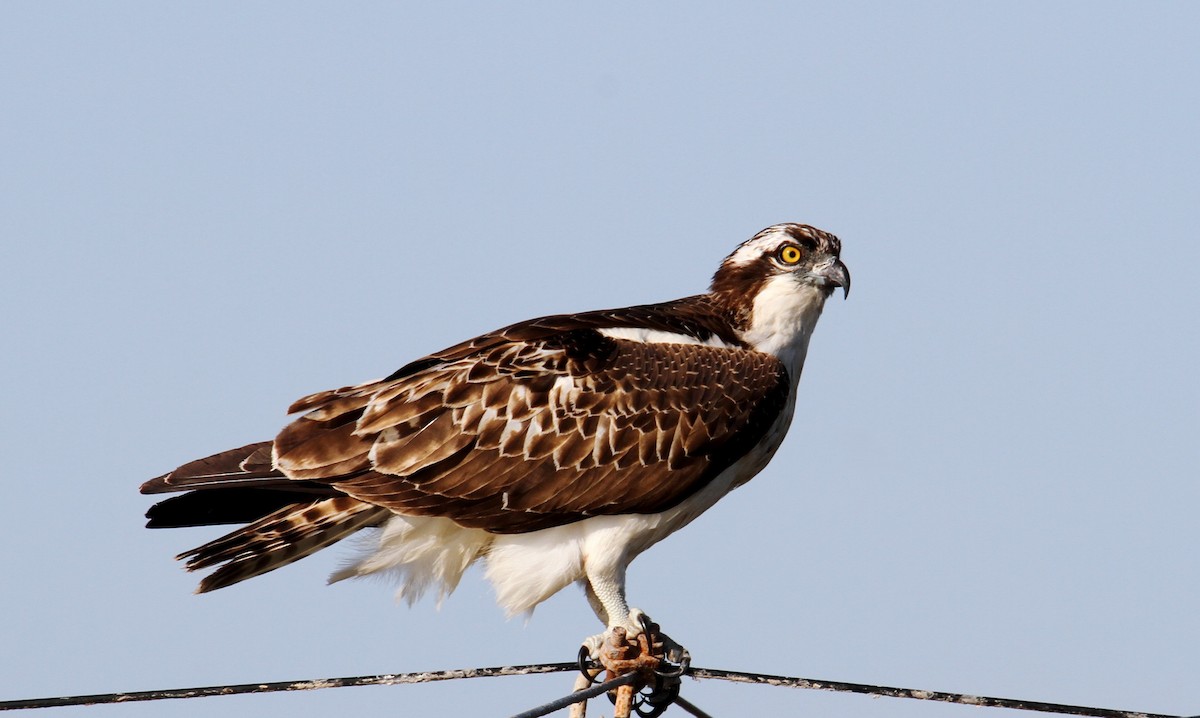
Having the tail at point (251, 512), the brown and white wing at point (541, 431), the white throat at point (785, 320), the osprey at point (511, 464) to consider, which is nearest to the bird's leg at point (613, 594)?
the osprey at point (511, 464)

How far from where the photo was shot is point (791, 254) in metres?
10.2

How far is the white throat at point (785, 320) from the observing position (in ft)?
32.9

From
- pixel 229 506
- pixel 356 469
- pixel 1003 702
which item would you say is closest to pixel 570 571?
pixel 356 469

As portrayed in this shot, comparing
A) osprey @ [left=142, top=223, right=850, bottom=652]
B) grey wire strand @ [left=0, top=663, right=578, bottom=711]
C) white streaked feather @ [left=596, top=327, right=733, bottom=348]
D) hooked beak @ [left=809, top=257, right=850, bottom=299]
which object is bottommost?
grey wire strand @ [left=0, top=663, right=578, bottom=711]

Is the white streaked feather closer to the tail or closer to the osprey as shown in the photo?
the osprey

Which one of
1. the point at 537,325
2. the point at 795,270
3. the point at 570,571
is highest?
the point at 795,270

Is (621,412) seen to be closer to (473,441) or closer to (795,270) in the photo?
(473,441)

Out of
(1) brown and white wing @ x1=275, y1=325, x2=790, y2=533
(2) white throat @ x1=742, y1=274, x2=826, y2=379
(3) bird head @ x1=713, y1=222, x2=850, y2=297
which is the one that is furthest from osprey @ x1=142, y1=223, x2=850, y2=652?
(3) bird head @ x1=713, y1=222, x2=850, y2=297

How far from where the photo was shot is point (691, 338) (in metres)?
9.81

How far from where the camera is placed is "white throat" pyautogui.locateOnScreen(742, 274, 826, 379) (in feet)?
32.9

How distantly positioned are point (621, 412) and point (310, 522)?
70.5 inches

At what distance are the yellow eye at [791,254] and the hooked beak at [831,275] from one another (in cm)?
12

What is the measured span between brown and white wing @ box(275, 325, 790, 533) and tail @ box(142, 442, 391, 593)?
12 cm

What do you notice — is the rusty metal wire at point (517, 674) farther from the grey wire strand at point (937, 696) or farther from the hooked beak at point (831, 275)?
the hooked beak at point (831, 275)
